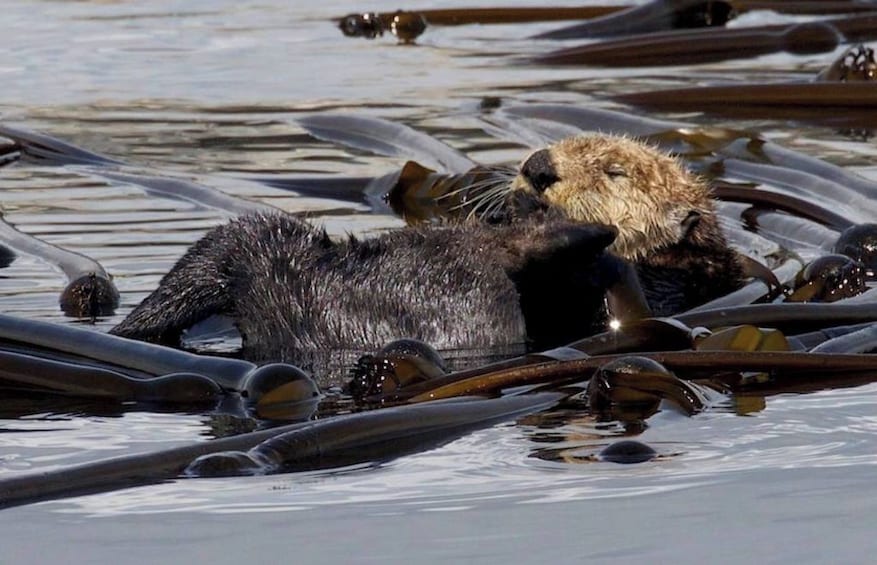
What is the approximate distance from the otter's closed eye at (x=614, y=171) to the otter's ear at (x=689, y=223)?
10.3 inches

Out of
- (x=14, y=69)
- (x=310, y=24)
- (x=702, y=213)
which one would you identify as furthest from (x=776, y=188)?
(x=310, y=24)

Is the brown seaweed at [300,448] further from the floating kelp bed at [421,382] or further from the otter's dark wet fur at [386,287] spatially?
the otter's dark wet fur at [386,287]

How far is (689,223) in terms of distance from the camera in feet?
20.6

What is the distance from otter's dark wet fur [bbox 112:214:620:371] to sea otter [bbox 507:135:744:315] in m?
0.56

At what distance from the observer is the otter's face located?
20.4ft

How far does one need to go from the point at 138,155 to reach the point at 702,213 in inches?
148

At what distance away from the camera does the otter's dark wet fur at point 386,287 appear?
5.41 meters

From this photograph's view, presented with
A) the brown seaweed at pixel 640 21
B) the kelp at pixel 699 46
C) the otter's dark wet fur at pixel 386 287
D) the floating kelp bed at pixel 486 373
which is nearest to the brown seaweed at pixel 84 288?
the floating kelp bed at pixel 486 373

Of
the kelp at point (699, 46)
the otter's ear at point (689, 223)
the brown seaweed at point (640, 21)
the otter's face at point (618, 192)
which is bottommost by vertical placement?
the otter's ear at point (689, 223)

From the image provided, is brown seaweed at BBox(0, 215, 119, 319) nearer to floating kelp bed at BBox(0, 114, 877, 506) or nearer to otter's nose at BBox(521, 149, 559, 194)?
floating kelp bed at BBox(0, 114, 877, 506)

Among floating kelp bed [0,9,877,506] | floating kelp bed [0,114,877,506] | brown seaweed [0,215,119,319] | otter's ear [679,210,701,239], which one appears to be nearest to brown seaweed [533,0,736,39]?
floating kelp bed [0,9,877,506]

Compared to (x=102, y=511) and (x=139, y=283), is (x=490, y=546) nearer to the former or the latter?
(x=102, y=511)

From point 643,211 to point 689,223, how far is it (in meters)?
0.16

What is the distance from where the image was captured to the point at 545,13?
13.4 meters
